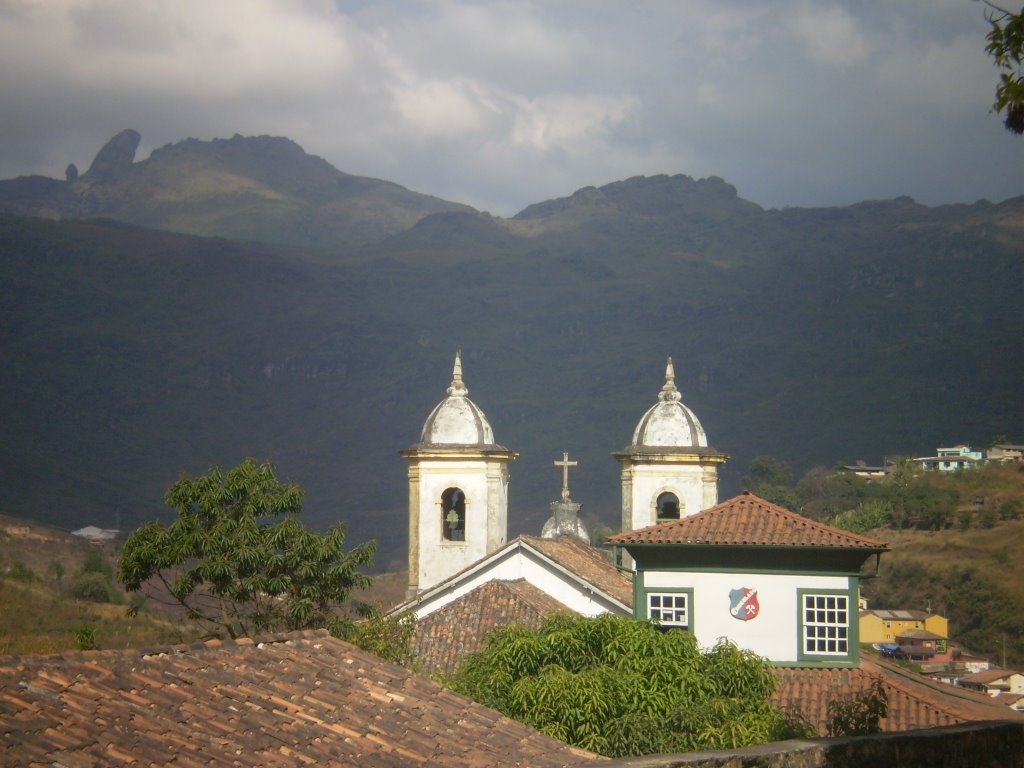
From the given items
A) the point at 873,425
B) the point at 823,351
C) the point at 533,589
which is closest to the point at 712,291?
the point at 823,351

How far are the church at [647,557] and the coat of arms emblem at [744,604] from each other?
0.07 feet

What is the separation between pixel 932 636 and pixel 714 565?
43.5 meters

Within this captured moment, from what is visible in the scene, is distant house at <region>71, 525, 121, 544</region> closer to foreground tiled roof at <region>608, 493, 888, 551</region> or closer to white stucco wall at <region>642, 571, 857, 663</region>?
foreground tiled roof at <region>608, 493, 888, 551</region>

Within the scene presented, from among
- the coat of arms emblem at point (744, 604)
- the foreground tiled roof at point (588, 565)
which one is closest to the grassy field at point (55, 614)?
the foreground tiled roof at point (588, 565)

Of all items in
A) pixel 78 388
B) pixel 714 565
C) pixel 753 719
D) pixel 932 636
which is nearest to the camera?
pixel 753 719

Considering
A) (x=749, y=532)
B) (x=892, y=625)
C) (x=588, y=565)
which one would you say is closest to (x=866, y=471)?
(x=892, y=625)

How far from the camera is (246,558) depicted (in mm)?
25078

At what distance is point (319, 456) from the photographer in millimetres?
142250

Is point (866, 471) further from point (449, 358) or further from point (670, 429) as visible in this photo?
point (670, 429)

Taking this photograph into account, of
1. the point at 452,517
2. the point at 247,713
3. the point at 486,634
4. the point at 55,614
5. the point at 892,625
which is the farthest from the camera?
the point at 892,625

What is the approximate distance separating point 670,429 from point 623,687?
68.4ft

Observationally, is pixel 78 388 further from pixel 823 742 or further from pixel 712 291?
pixel 823 742

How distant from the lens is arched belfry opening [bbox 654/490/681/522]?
118 feet

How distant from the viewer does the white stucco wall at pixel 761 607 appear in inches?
A: 949
